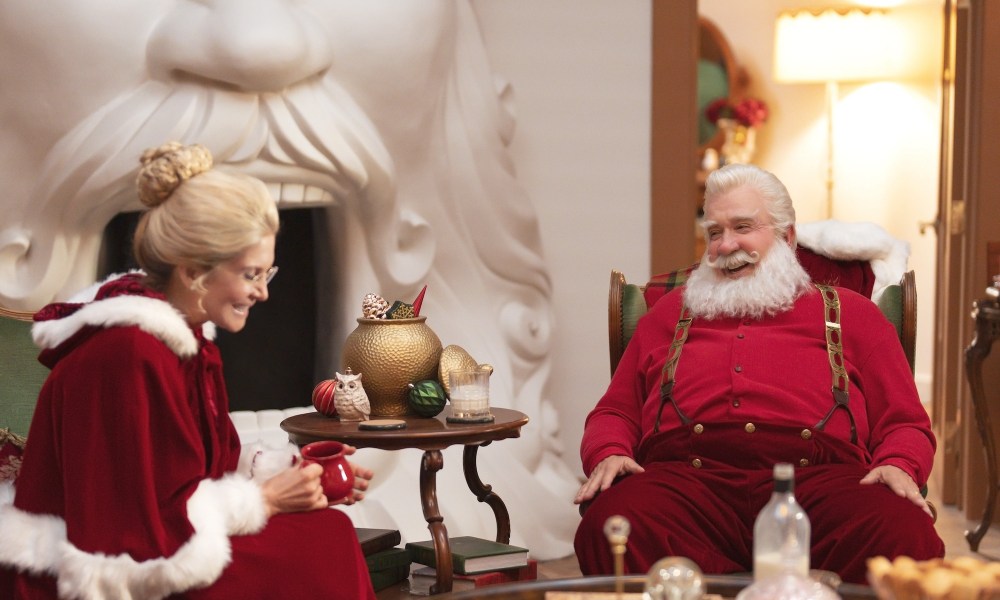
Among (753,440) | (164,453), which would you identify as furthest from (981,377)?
(164,453)

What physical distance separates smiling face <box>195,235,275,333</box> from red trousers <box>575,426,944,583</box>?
836mm

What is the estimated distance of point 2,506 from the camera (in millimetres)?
1943

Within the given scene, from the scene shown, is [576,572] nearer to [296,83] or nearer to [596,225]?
[596,225]

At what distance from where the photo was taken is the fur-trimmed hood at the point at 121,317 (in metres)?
1.89

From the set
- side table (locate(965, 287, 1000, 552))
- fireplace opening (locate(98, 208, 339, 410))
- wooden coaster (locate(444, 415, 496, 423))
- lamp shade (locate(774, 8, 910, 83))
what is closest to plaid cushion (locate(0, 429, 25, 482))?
wooden coaster (locate(444, 415, 496, 423))

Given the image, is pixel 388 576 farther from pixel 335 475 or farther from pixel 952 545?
pixel 952 545

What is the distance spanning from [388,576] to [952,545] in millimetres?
2131

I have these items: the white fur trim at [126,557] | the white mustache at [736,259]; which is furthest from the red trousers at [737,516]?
the white fur trim at [126,557]

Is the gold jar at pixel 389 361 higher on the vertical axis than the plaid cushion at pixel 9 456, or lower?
higher

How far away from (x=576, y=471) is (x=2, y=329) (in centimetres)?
217

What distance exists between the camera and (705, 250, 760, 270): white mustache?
2797mm

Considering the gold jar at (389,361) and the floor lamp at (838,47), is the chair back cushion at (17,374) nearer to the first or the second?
the gold jar at (389,361)

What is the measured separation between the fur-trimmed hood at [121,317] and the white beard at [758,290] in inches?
48.5

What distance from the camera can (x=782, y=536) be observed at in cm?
167
